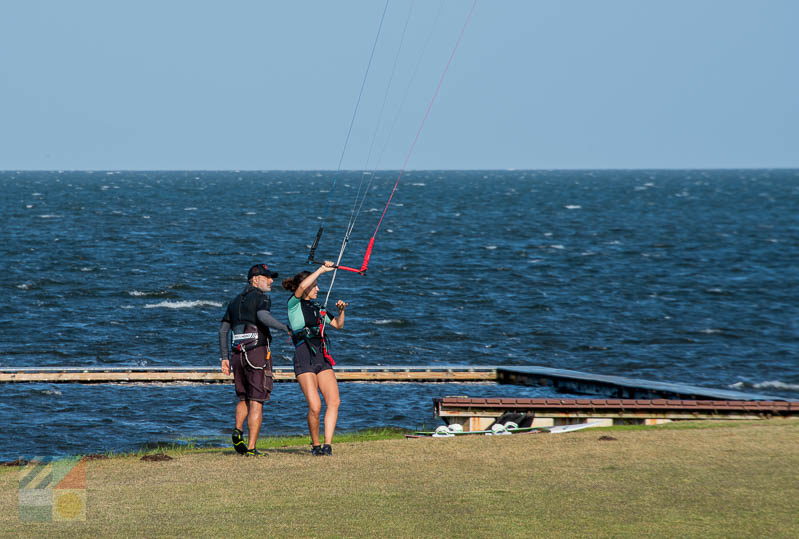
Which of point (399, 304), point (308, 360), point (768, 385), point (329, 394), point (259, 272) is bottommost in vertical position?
point (399, 304)

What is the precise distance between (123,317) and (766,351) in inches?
901

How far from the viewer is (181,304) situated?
4406 centimetres

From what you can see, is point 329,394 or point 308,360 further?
point 329,394

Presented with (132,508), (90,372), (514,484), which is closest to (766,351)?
(90,372)

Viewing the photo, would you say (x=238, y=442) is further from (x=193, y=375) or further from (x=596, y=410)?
(x=193, y=375)

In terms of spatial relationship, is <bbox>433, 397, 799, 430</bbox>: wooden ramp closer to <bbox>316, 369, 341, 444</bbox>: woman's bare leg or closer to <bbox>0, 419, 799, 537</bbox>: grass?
<bbox>0, 419, 799, 537</bbox>: grass

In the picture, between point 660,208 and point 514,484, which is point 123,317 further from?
point 660,208

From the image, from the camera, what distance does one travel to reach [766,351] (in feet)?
123

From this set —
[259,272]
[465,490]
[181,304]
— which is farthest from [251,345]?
[181,304]

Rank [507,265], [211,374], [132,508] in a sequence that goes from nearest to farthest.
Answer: [132,508] < [211,374] < [507,265]

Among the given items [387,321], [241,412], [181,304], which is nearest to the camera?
[241,412]

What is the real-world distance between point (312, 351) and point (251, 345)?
0.70 meters

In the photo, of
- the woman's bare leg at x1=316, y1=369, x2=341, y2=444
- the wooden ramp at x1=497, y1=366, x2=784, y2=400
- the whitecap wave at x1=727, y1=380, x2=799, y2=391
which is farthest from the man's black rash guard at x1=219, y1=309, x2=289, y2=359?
the whitecap wave at x1=727, y1=380, x2=799, y2=391

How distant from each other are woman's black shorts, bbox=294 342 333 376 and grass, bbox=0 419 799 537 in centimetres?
103
